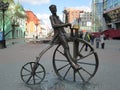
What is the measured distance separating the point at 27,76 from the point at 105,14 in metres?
95.7

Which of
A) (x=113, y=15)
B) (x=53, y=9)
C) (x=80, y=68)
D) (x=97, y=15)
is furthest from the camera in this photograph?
(x=97, y=15)

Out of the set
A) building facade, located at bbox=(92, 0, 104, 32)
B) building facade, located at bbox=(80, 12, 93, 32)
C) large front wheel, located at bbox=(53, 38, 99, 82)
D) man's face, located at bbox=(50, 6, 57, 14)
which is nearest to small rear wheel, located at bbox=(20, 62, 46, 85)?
large front wheel, located at bbox=(53, 38, 99, 82)

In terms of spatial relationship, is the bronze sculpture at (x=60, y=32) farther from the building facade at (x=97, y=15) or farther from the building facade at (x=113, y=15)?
the building facade at (x=97, y=15)

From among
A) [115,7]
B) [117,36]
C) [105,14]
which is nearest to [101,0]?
[105,14]

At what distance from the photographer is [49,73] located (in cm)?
1245

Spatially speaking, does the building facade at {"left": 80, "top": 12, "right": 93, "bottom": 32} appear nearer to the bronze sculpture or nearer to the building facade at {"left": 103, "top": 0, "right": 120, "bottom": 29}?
the building facade at {"left": 103, "top": 0, "right": 120, "bottom": 29}

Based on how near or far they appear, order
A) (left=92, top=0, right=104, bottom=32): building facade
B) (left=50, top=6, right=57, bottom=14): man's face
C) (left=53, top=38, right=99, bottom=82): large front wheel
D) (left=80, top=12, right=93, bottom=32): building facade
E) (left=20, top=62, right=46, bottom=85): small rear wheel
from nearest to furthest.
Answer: (left=20, top=62, right=46, bottom=85): small rear wheel < (left=53, top=38, right=99, bottom=82): large front wheel < (left=50, top=6, right=57, bottom=14): man's face < (left=92, top=0, right=104, bottom=32): building facade < (left=80, top=12, right=93, bottom=32): building facade

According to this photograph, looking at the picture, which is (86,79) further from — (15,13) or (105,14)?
(105,14)

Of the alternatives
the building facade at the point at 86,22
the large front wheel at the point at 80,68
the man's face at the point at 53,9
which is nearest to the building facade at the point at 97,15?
A: the building facade at the point at 86,22

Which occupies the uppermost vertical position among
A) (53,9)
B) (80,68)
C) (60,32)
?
(53,9)

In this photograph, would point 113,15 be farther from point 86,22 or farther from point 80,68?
point 80,68

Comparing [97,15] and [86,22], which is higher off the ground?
[97,15]

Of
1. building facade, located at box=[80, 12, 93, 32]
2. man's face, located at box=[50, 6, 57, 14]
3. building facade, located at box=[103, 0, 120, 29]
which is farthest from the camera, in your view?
building facade, located at box=[80, 12, 93, 32]

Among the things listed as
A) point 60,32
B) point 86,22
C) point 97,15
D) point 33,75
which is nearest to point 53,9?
point 60,32
